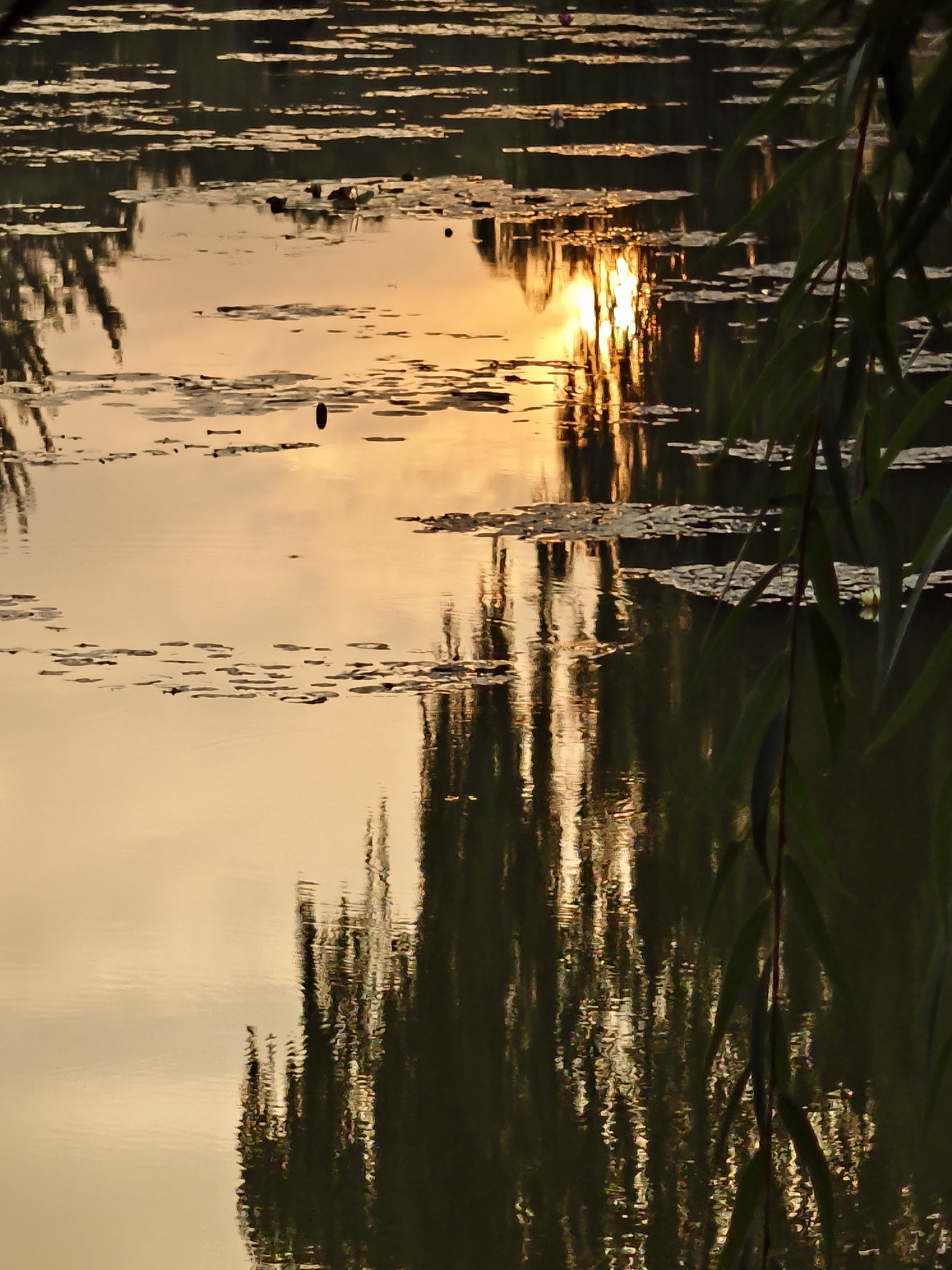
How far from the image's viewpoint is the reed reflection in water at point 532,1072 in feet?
9.02

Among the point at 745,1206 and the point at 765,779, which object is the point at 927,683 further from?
the point at 745,1206

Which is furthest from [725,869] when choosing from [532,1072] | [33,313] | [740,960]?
[33,313]

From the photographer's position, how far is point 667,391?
22.4 feet

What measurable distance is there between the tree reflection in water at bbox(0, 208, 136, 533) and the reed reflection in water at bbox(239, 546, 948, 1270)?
7.03 ft

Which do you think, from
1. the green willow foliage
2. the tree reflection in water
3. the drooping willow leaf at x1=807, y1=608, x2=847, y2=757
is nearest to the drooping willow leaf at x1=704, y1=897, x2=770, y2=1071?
the green willow foliage

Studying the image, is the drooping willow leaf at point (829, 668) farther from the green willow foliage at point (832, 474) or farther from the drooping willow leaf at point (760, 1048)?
the drooping willow leaf at point (760, 1048)

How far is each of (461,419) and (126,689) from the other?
230 cm

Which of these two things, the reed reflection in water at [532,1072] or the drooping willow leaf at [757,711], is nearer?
the drooping willow leaf at [757,711]

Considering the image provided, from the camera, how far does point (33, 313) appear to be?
796cm

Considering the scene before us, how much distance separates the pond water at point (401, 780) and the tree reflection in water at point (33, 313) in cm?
3

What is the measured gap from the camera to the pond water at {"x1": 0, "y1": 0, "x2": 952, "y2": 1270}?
2.86 m

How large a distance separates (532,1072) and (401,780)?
1.03 meters

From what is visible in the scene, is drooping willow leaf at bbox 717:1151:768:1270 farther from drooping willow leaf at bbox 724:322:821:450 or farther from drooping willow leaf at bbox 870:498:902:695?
drooping willow leaf at bbox 724:322:821:450

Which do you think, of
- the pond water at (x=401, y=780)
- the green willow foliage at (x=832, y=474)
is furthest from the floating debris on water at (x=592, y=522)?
the green willow foliage at (x=832, y=474)
